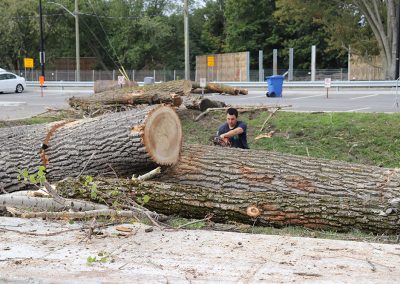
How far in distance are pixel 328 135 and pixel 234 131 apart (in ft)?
11.4

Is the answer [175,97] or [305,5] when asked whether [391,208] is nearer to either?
[175,97]

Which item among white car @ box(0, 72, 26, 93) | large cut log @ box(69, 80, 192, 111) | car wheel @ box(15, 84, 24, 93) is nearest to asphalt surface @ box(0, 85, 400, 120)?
large cut log @ box(69, 80, 192, 111)

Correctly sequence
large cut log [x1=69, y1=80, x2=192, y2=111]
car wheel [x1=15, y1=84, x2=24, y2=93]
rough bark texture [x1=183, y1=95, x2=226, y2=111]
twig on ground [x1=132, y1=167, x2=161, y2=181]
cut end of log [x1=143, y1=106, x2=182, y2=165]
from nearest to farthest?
twig on ground [x1=132, y1=167, x2=161, y2=181]
cut end of log [x1=143, y1=106, x2=182, y2=165]
large cut log [x1=69, y1=80, x2=192, y2=111]
rough bark texture [x1=183, y1=95, x2=226, y2=111]
car wheel [x1=15, y1=84, x2=24, y2=93]

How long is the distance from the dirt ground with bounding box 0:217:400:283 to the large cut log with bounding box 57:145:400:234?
1.81 feet

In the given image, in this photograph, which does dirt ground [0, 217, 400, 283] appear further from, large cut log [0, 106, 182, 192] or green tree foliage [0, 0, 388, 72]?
green tree foliage [0, 0, 388, 72]

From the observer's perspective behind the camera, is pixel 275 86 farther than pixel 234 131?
Yes

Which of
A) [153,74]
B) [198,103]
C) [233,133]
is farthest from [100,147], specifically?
[153,74]

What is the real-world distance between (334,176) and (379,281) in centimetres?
261

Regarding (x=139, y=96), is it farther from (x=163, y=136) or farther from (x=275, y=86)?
(x=275, y=86)

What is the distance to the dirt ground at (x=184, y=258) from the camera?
4023 millimetres

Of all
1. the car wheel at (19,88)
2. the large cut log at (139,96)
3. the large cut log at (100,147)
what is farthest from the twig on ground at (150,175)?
the car wheel at (19,88)

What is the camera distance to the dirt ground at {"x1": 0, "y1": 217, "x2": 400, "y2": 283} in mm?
4023

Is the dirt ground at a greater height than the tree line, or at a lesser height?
lesser

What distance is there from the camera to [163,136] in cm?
673
